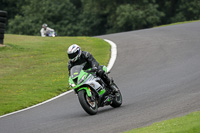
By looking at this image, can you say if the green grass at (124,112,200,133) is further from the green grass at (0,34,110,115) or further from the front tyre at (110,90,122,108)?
the green grass at (0,34,110,115)

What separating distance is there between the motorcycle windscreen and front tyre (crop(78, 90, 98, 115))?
44cm

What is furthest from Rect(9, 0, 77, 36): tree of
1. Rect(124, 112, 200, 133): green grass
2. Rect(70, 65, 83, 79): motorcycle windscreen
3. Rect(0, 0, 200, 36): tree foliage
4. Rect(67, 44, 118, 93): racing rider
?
Rect(124, 112, 200, 133): green grass

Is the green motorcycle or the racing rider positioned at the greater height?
the racing rider

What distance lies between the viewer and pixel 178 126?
6652 millimetres

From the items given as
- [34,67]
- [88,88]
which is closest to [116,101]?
[88,88]

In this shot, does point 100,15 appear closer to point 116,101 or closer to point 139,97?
point 139,97

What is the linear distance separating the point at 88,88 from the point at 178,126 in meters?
3.18

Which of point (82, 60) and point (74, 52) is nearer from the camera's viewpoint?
point (74, 52)

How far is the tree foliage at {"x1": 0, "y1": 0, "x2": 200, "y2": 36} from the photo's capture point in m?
51.6

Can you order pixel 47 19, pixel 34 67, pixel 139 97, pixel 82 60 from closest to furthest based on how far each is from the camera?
1. pixel 82 60
2. pixel 139 97
3. pixel 34 67
4. pixel 47 19

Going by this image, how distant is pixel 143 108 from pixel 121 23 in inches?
1693

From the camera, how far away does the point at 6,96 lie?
14148mm

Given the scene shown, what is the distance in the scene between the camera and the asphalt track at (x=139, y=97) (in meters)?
8.34

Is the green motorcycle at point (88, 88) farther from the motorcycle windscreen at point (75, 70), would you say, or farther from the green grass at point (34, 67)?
the green grass at point (34, 67)
